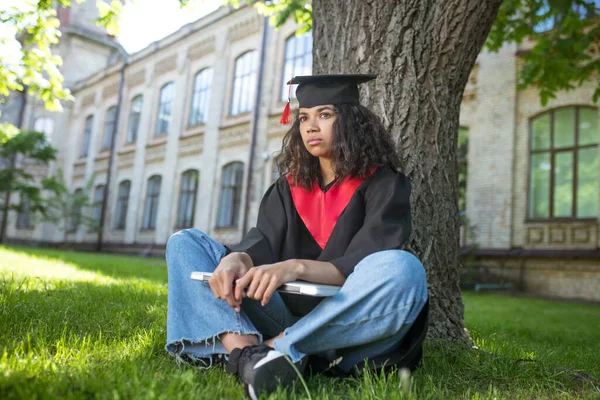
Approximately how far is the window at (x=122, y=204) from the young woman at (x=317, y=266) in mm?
21774

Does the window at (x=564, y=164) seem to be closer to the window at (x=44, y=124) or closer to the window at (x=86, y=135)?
the window at (x=86, y=135)

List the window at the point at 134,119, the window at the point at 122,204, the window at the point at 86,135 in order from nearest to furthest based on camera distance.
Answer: the window at the point at 122,204 < the window at the point at 134,119 < the window at the point at 86,135

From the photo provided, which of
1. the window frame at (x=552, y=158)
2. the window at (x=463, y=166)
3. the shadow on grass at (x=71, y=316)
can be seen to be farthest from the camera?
the window at (x=463, y=166)

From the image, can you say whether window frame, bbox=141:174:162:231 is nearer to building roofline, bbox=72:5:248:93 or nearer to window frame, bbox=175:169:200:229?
window frame, bbox=175:169:200:229

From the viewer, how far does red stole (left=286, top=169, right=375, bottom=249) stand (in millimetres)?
2805

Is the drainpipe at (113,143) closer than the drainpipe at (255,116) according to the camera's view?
No

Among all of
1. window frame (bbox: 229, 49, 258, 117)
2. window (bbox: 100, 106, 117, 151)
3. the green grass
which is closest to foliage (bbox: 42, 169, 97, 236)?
window (bbox: 100, 106, 117, 151)

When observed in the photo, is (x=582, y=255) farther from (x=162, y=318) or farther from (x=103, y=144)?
(x=103, y=144)

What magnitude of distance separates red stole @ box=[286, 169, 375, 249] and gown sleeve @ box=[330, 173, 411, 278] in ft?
0.47

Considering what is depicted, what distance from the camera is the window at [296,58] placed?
16219 mm

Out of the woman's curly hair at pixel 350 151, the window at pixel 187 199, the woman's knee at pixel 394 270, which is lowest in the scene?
the woman's knee at pixel 394 270

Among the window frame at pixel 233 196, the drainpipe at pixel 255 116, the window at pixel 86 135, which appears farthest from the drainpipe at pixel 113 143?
the drainpipe at pixel 255 116

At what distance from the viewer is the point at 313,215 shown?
287 centimetres

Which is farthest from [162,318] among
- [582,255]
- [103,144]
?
[103,144]
